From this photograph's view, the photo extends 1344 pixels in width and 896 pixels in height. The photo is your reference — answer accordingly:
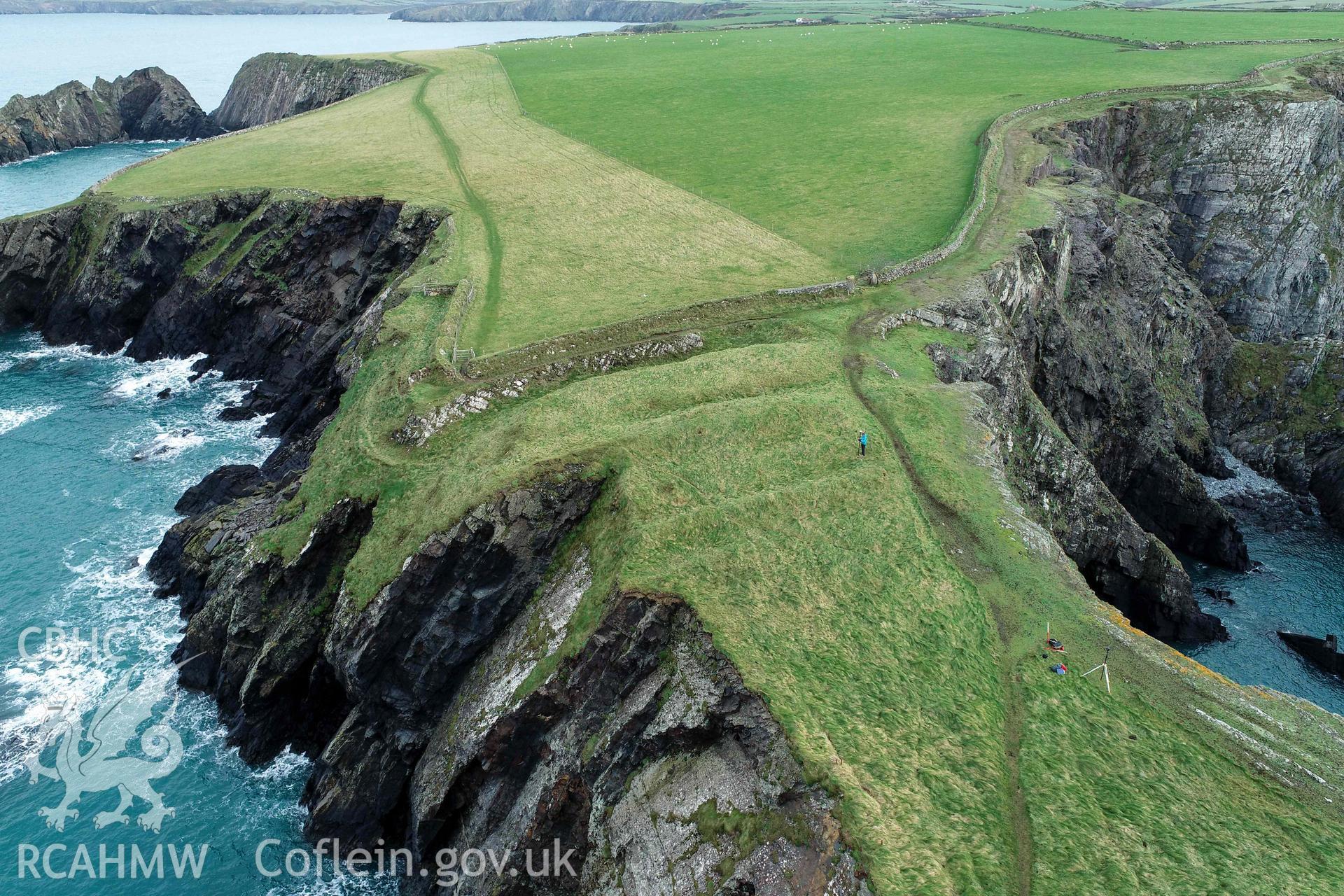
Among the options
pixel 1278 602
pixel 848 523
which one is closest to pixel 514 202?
pixel 848 523

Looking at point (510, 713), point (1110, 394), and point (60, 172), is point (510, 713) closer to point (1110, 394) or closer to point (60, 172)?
point (1110, 394)

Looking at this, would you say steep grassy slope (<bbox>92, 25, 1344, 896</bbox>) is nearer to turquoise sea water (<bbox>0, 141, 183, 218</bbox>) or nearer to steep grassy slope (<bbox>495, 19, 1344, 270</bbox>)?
steep grassy slope (<bbox>495, 19, 1344, 270</bbox>)

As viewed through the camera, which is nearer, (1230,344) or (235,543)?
(235,543)

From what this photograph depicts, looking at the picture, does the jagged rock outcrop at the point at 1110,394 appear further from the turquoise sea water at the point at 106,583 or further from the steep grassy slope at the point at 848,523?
the turquoise sea water at the point at 106,583

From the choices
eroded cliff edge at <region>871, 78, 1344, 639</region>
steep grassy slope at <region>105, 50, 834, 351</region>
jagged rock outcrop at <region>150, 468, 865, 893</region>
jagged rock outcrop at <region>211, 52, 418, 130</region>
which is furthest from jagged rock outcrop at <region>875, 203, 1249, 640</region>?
jagged rock outcrop at <region>211, 52, 418, 130</region>

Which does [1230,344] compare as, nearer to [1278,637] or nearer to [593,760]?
[1278,637]

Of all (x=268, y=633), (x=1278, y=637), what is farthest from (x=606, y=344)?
(x=1278, y=637)
